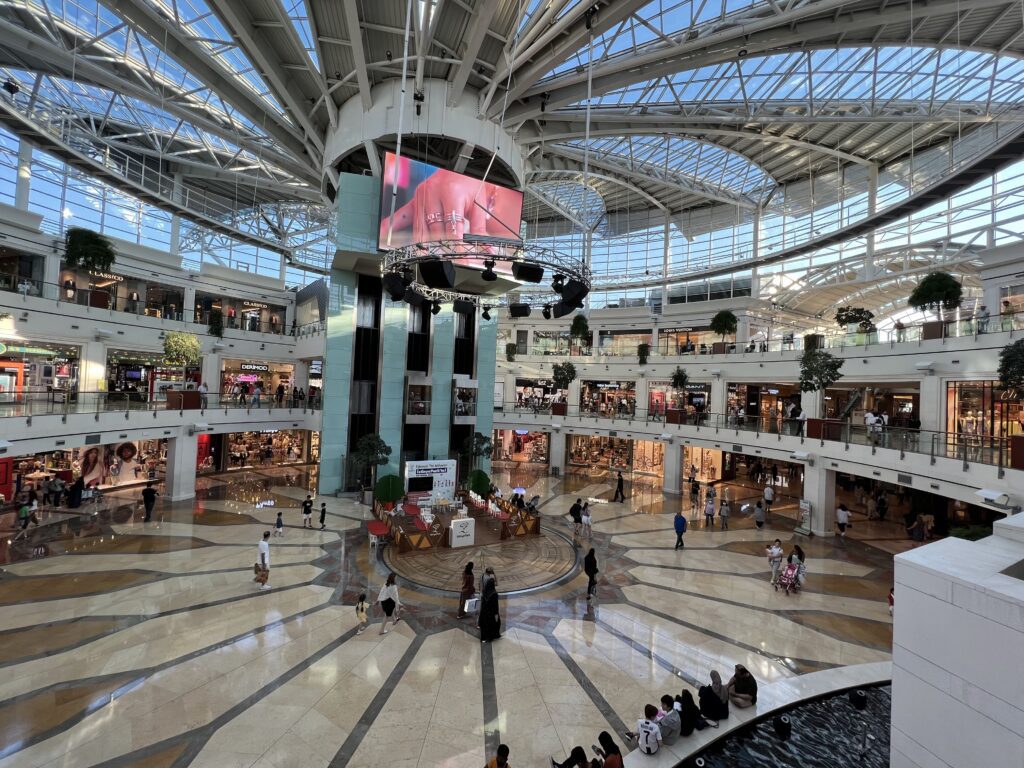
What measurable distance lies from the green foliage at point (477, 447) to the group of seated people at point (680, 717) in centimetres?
1582

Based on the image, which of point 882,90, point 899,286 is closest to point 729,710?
point 882,90

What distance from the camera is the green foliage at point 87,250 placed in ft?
58.9

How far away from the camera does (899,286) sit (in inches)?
1264

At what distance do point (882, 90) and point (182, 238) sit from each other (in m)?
40.8

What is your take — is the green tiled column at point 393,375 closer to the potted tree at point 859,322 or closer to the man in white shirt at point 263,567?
the man in white shirt at point 263,567

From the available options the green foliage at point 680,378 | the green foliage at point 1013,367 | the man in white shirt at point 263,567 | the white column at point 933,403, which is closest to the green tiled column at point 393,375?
the man in white shirt at point 263,567

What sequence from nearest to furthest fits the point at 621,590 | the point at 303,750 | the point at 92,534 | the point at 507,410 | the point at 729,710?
1. the point at 303,750
2. the point at 729,710
3. the point at 621,590
4. the point at 92,534
5. the point at 507,410

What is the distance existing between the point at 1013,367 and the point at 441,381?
64.1 feet

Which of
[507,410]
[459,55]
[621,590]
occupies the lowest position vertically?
[621,590]

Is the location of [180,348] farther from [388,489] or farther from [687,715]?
[687,715]

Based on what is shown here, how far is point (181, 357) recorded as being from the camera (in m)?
21.3

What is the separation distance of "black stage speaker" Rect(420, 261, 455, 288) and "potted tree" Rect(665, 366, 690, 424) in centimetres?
1587

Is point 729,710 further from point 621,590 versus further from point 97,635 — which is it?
point 97,635

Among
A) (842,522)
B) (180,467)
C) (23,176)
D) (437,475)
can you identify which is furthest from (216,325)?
(842,522)
